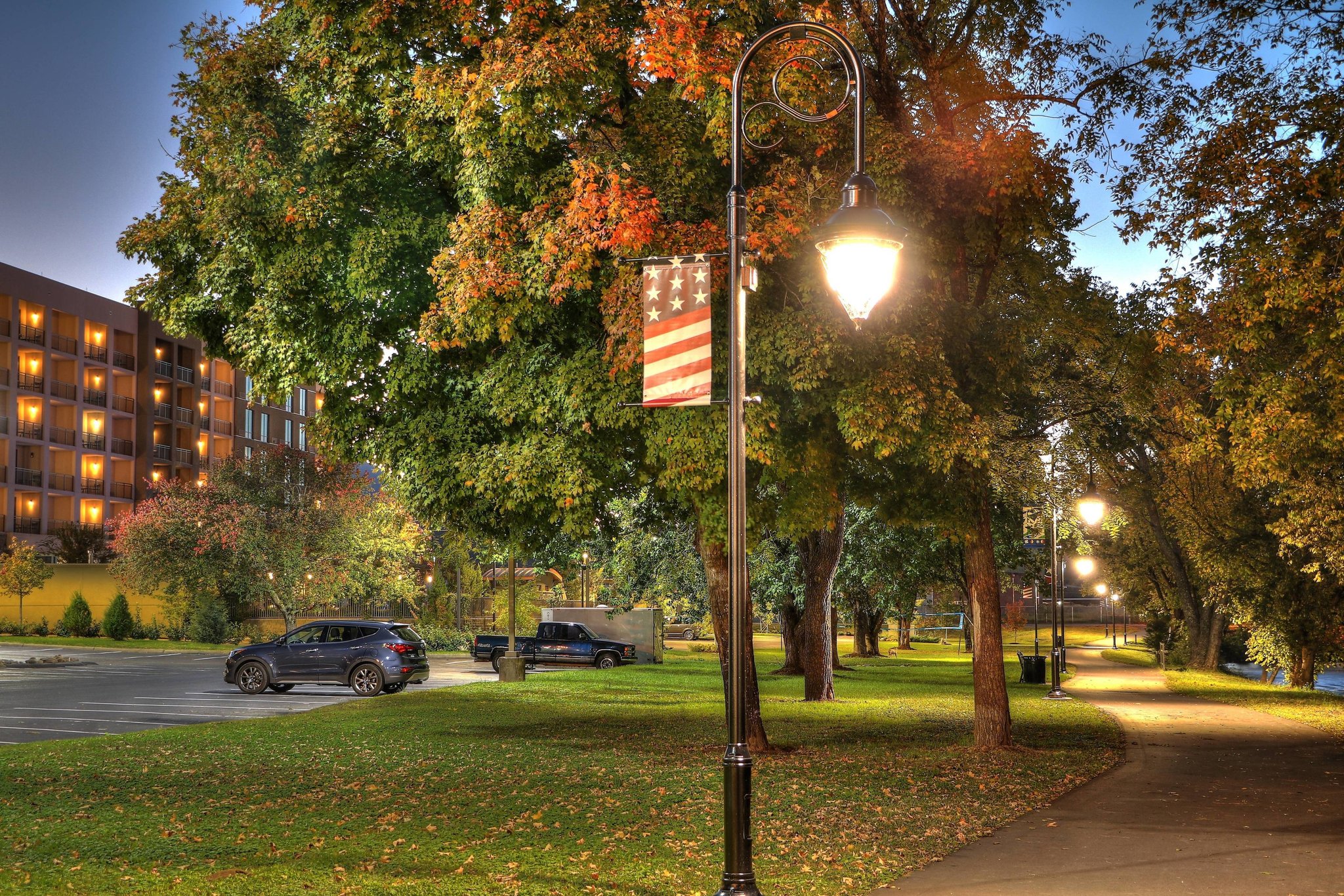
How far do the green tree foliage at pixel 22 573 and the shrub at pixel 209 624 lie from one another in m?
9.27

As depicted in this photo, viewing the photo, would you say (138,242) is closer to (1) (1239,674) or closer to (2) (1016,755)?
(2) (1016,755)

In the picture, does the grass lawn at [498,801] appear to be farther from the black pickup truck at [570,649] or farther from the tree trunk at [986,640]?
the black pickup truck at [570,649]

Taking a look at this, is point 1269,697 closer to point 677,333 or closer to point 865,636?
point 865,636

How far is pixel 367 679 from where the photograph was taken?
27.5 m

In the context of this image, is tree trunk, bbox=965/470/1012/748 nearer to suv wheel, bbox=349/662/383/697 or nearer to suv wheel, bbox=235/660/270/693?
suv wheel, bbox=349/662/383/697

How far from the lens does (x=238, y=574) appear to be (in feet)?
160

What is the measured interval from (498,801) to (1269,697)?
2426 cm

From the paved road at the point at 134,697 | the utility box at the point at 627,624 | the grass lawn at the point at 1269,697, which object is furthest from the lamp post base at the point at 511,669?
the grass lawn at the point at 1269,697

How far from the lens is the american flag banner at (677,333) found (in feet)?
25.2

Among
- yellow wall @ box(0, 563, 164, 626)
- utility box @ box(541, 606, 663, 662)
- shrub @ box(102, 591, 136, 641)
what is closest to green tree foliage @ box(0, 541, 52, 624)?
yellow wall @ box(0, 563, 164, 626)

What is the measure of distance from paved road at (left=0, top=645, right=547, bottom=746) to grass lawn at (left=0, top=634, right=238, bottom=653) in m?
7.16

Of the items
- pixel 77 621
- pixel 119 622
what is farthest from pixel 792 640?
Answer: pixel 77 621

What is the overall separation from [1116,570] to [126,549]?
4170 centimetres

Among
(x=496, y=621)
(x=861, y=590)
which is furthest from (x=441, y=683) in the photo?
(x=496, y=621)
